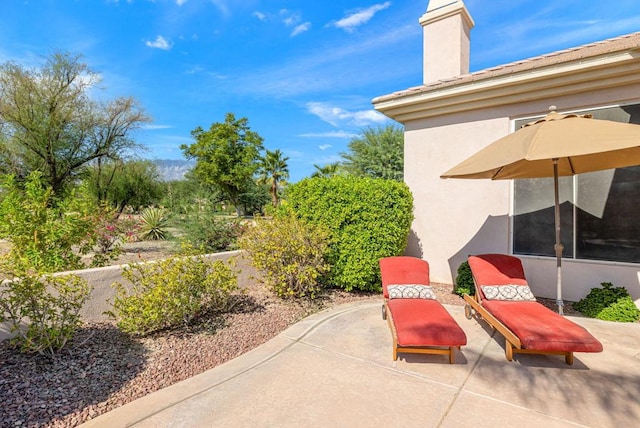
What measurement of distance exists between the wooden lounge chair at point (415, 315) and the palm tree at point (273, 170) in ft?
115

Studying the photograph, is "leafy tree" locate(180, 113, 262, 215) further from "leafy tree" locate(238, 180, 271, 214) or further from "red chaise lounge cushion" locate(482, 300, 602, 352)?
"red chaise lounge cushion" locate(482, 300, 602, 352)

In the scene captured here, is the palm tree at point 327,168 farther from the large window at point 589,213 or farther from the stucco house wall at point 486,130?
the large window at point 589,213

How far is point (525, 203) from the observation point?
6.12 meters

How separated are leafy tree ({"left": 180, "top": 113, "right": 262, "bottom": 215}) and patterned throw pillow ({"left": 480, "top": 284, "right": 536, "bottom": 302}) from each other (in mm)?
32787

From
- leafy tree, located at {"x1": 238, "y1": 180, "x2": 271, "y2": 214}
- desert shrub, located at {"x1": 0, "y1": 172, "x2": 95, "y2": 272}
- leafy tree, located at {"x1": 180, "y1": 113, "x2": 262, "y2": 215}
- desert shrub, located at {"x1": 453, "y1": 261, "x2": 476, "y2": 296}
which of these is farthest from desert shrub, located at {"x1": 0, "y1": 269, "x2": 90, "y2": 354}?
leafy tree, located at {"x1": 238, "y1": 180, "x2": 271, "y2": 214}

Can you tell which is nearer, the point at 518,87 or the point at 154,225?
the point at 518,87

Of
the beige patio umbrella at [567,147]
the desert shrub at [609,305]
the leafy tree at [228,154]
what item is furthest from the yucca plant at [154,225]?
the leafy tree at [228,154]

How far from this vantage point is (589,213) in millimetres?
5523

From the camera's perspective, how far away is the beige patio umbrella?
3494 millimetres

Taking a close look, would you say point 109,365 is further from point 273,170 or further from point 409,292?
point 273,170

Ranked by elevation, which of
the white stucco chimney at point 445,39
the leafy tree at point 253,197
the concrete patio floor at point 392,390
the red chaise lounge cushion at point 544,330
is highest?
the white stucco chimney at point 445,39

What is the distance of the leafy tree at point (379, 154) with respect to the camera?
589 inches

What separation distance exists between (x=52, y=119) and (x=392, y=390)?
20.4 m

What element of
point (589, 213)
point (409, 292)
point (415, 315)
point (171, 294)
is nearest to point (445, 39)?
point (589, 213)
